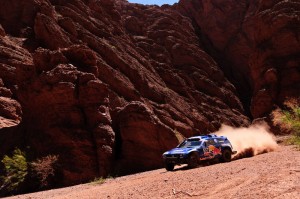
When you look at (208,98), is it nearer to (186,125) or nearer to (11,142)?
(186,125)

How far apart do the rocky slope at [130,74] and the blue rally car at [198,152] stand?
7.45 meters

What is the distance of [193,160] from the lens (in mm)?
17969

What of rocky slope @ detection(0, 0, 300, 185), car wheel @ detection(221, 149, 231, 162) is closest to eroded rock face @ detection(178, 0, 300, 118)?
rocky slope @ detection(0, 0, 300, 185)

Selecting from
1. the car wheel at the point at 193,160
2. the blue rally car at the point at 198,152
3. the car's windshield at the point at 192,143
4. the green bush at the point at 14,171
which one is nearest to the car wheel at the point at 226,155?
the blue rally car at the point at 198,152

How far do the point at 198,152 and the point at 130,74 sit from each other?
1244 inches

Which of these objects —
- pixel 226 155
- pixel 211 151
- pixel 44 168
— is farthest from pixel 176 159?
pixel 44 168

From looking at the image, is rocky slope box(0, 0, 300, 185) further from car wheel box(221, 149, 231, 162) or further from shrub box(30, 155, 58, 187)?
car wheel box(221, 149, 231, 162)

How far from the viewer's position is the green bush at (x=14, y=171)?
72.5 feet

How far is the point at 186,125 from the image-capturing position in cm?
4738

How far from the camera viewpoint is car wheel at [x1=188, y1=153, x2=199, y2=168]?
17.8 meters

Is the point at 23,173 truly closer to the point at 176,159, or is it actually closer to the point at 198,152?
the point at 176,159

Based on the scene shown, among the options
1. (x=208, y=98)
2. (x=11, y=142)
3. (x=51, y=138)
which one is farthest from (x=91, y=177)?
(x=208, y=98)

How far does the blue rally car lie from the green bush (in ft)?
31.8

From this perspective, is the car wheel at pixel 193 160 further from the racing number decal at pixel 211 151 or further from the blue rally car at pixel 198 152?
the racing number decal at pixel 211 151
